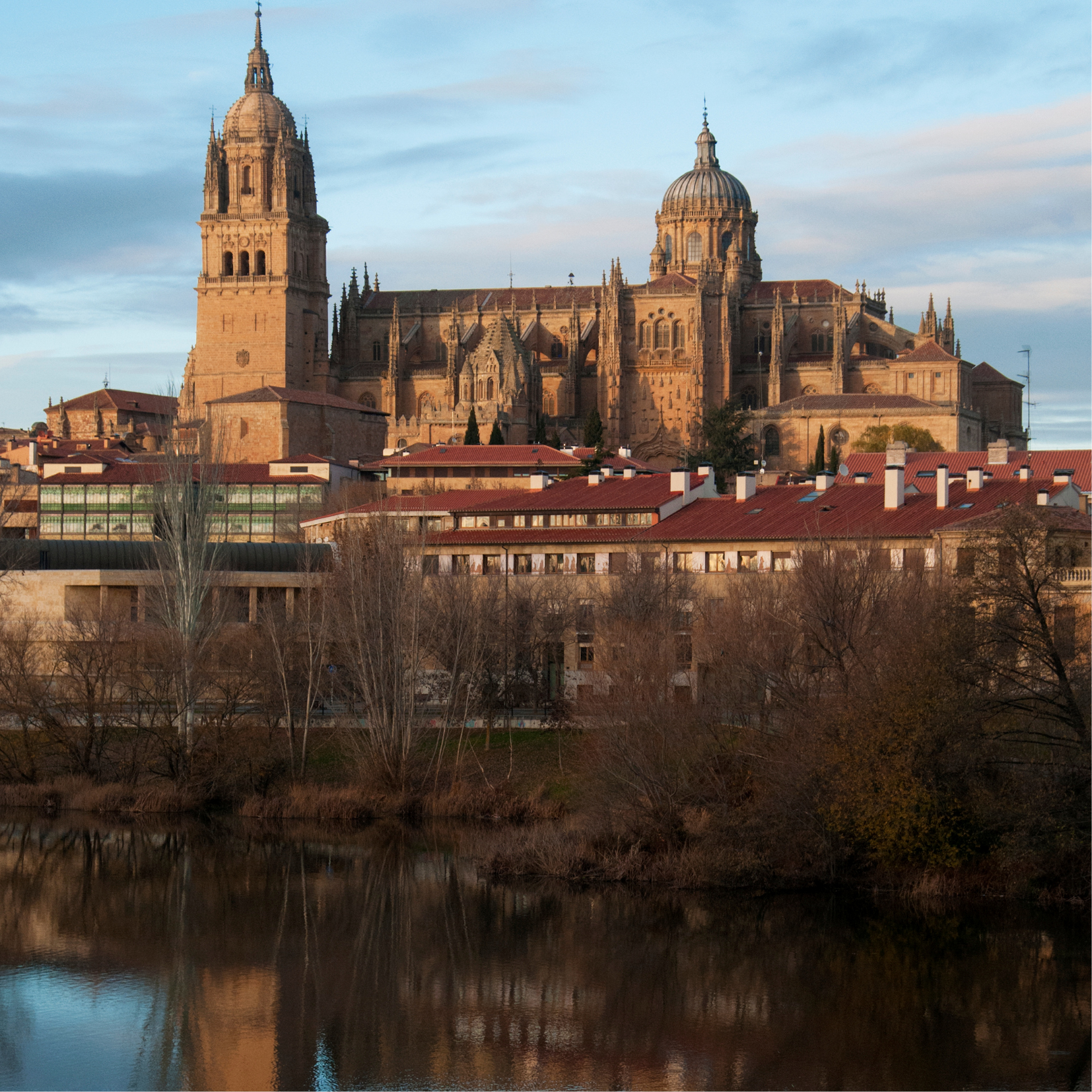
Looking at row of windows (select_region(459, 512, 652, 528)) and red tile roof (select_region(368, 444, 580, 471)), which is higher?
red tile roof (select_region(368, 444, 580, 471))

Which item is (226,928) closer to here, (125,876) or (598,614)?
(125,876)

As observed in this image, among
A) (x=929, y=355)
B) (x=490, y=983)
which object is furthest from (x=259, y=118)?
(x=490, y=983)

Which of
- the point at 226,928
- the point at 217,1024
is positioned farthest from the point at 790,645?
the point at 217,1024

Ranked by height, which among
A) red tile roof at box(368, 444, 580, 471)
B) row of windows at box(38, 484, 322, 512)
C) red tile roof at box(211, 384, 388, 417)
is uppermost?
red tile roof at box(211, 384, 388, 417)

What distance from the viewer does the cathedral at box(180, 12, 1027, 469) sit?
95.1 meters

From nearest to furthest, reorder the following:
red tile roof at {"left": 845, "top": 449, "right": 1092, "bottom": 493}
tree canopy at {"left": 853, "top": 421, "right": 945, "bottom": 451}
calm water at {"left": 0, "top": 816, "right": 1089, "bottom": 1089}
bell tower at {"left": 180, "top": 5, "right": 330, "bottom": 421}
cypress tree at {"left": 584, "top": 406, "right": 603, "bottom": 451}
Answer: calm water at {"left": 0, "top": 816, "right": 1089, "bottom": 1089}
red tile roof at {"left": 845, "top": 449, "right": 1092, "bottom": 493}
tree canopy at {"left": 853, "top": 421, "right": 945, "bottom": 451}
cypress tree at {"left": 584, "top": 406, "right": 603, "bottom": 451}
bell tower at {"left": 180, "top": 5, "right": 330, "bottom": 421}

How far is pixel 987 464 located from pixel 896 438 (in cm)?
2467

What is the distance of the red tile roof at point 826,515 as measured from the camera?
136 feet

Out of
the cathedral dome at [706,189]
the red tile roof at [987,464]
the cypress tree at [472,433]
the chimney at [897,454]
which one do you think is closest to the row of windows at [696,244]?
the cathedral dome at [706,189]

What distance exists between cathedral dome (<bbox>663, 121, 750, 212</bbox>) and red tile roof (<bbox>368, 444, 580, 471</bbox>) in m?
40.5

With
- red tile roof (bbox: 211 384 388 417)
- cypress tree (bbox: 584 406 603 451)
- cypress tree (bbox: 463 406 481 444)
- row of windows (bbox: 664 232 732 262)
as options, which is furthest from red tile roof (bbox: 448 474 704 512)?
row of windows (bbox: 664 232 732 262)

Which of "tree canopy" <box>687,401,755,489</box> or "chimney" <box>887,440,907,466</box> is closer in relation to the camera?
"chimney" <box>887,440,907,466</box>

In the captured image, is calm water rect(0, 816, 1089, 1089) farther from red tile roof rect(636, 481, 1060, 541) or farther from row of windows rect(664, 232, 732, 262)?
row of windows rect(664, 232, 732, 262)

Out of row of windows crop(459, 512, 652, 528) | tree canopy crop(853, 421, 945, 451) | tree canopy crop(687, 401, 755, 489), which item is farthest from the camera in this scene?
tree canopy crop(687, 401, 755, 489)
